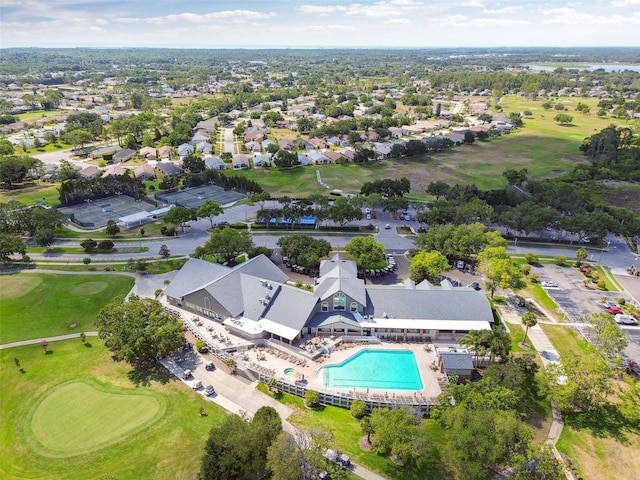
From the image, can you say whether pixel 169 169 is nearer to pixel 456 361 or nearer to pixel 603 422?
pixel 456 361

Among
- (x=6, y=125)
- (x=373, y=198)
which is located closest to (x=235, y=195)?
(x=373, y=198)

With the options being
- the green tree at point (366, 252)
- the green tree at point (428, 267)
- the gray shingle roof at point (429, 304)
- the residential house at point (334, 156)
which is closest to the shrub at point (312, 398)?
the gray shingle roof at point (429, 304)

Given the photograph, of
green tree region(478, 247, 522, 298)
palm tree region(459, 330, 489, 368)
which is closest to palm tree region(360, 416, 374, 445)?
palm tree region(459, 330, 489, 368)

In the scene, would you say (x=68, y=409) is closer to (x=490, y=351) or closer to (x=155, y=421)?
(x=155, y=421)

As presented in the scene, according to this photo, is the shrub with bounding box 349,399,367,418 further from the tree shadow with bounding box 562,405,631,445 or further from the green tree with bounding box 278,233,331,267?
the green tree with bounding box 278,233,331,267

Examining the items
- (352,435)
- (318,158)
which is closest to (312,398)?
(352,435)

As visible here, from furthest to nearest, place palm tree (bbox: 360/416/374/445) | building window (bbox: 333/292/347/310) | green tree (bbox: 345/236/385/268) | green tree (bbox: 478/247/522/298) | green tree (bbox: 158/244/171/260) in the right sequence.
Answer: green tree (bbox: 158/244/171/260) → green tree (bbox: 345/236/385/268) → green tree (bbox: 478/247/522/298) → building window (bbox: 333/292/347/310) → palm tree (bbox: 360/416/374/445)
